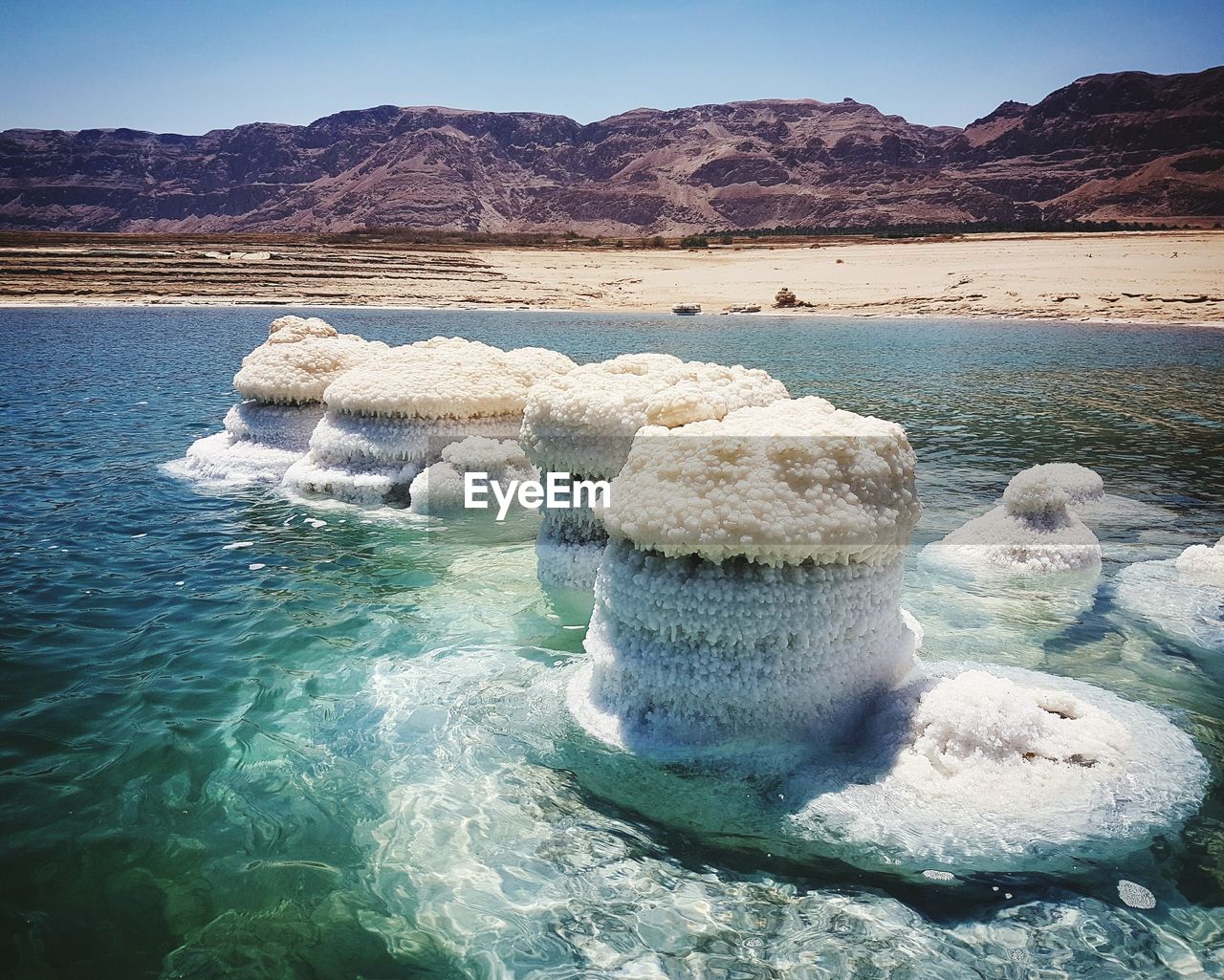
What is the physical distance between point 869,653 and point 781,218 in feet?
455

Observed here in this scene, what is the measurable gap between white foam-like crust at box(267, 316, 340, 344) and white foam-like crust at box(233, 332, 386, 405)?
0.31m

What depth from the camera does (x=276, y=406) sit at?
10.8m

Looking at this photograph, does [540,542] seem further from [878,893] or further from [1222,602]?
[1222,602]

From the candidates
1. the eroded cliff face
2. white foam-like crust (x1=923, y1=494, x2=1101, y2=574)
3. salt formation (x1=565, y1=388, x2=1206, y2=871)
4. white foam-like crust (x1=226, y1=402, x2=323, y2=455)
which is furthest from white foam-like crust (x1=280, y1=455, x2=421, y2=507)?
the eroded cliff face

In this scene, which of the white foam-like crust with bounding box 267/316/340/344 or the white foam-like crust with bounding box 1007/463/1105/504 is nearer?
the white foam-like crust with bounding box 1007/463/1105/504

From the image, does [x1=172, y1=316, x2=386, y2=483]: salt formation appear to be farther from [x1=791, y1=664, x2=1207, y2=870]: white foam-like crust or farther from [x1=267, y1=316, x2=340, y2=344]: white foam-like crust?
[x1=791, y1=664, x2=1207, y2=870]: white foam-like crust

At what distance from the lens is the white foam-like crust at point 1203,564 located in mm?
7070

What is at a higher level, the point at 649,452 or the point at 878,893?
the point at 649,452

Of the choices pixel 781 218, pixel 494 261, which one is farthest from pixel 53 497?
pixel 781 218

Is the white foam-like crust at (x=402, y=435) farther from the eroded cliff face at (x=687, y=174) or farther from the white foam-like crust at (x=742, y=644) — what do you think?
the eroded cliff face at (x=687, y=174)

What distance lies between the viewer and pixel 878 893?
346 cm

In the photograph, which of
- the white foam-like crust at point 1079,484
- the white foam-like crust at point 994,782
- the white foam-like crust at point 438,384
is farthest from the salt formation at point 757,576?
the white foam-like crust at point 1079,484

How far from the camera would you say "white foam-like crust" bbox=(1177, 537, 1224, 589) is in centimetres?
707

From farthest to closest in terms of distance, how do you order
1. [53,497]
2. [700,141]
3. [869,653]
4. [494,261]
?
[700,141] < [494,261] < [53,497] < [869,653]
